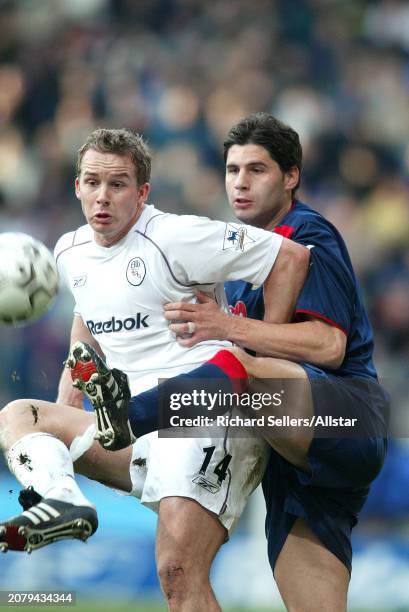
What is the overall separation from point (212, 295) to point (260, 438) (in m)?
0.69

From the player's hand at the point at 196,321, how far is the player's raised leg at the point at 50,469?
1.96ft

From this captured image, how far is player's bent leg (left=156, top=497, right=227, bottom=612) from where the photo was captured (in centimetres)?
427

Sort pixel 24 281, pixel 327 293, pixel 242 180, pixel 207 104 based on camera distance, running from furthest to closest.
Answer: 1. pixel 207 104
2. pixel 242 180
3. pixel 327 293
4. pixel 24 281

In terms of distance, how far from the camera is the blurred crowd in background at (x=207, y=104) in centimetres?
970

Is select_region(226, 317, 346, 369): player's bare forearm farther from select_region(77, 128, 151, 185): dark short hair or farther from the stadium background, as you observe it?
the stadium background

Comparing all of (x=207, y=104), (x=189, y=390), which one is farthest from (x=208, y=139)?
(x=189, y=390)

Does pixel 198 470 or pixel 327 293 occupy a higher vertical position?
pixel 327 293

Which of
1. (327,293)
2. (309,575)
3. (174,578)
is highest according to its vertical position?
(327,293)

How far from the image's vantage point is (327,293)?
4.71 metres

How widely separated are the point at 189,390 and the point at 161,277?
54 centimetres

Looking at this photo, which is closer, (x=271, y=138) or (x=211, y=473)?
(x=211, y=473)

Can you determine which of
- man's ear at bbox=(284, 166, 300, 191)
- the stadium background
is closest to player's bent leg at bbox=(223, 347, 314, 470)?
man's ear at bbox=(284, 166, 300, 191)

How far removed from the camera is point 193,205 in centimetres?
998

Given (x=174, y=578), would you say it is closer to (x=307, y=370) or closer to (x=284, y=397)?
(x=284, y=397)
